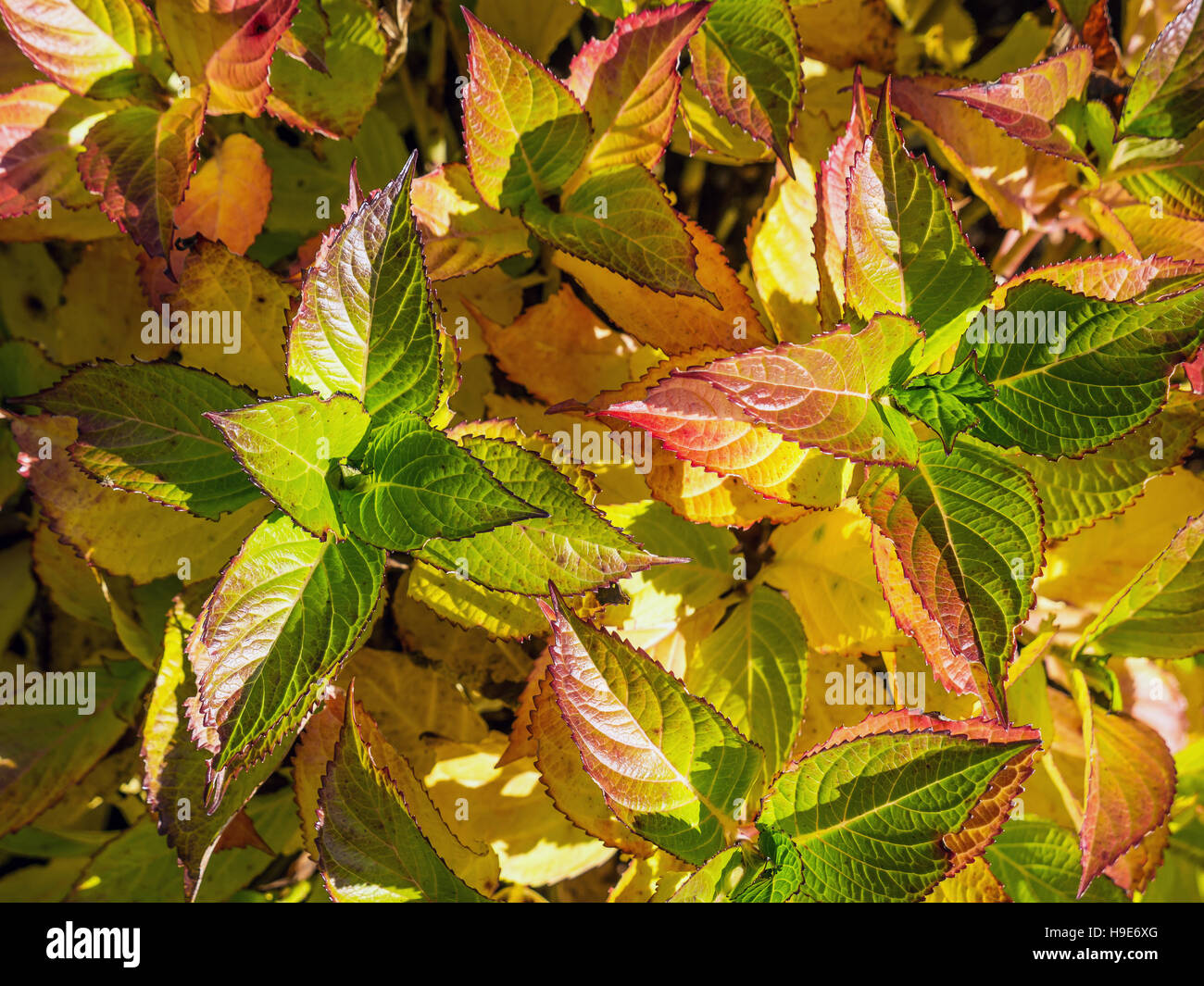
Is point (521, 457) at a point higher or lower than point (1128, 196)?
lower

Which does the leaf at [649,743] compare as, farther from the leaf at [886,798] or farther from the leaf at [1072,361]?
the leaf at [1072,361]

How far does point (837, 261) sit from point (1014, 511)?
24 cm

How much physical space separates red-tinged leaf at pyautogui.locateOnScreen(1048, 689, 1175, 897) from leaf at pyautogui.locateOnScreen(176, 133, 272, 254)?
3.03 feet

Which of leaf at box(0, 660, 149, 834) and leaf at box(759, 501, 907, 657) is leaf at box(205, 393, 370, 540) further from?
leaf at box(0, 660, 149, 834)

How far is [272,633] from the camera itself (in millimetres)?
619

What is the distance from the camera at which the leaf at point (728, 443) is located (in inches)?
24.7

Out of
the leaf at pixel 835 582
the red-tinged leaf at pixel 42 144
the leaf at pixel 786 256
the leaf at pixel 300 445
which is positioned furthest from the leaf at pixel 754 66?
the red-tinged leaf at pixel 42 144

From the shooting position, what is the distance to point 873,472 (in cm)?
73

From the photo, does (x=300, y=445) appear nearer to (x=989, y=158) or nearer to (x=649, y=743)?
(x=649, y=743)

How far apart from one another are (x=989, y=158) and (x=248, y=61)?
717 millimetres

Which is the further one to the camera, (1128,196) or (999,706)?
(1128,196)
